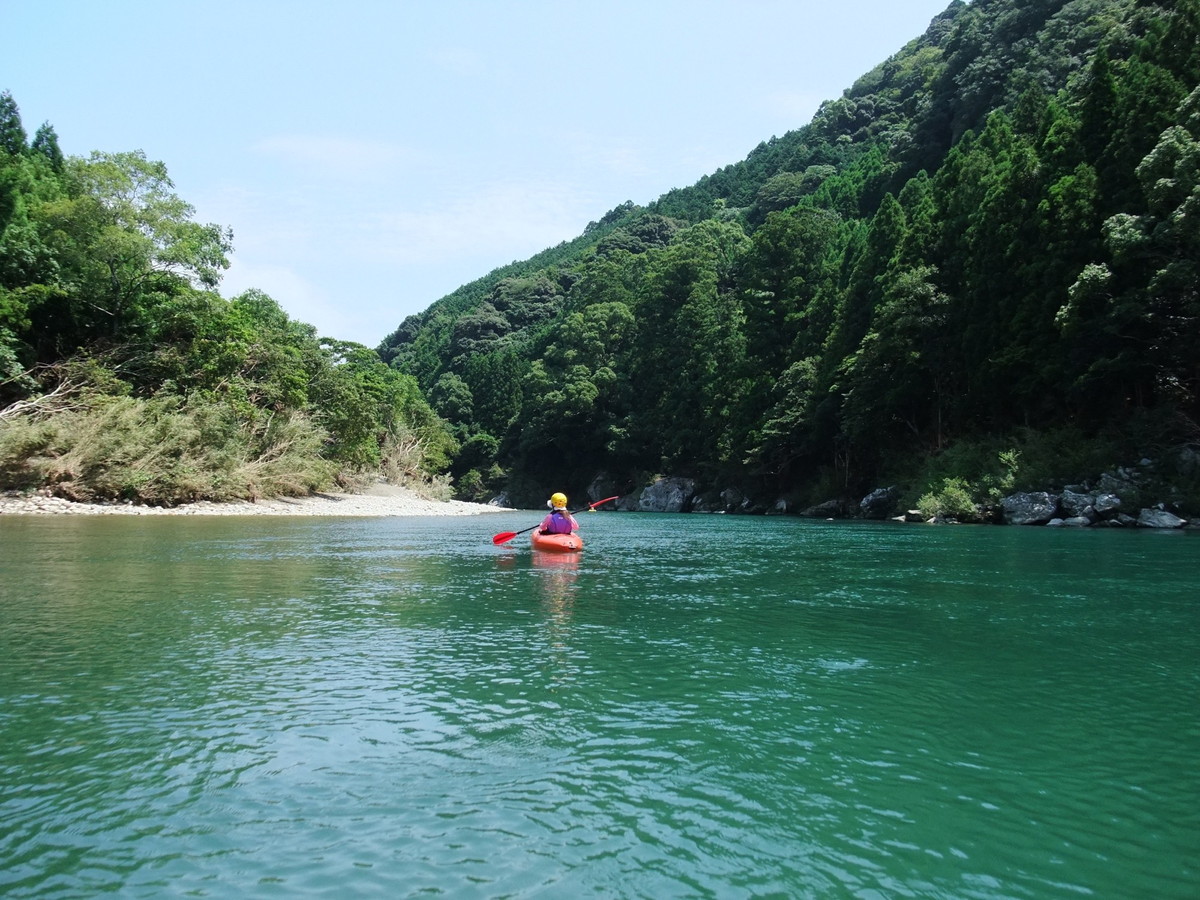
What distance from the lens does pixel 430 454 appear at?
7575cm

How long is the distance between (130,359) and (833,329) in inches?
1596

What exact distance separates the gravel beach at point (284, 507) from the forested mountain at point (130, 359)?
2.61 ft

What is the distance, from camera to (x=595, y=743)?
6.21 metres

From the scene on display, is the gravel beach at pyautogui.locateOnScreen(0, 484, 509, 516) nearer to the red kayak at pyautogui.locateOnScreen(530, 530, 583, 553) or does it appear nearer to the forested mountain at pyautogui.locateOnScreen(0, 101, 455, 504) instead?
the forested mountain at pyautogui.locateOnScreen(0, 101, 455, 504)

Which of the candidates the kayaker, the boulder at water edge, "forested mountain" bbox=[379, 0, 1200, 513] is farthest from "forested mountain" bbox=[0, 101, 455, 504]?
the boulder at water edge

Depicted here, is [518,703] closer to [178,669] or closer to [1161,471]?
[178,669]

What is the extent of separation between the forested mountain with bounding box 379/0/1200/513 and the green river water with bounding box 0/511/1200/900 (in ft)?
72.2

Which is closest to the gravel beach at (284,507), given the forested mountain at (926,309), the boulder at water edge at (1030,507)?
the forested mountain at (926,309)

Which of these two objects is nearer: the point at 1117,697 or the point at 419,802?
the point at 419,802

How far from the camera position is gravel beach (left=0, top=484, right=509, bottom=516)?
30.5 meters

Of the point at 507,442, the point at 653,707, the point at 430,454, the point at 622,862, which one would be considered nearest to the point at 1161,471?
the point at 653,707

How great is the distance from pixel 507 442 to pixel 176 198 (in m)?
54.9

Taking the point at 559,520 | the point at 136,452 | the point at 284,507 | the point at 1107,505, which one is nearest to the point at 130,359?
the point at 136,452

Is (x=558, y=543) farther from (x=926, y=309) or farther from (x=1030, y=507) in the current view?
(x=926, y=309)
